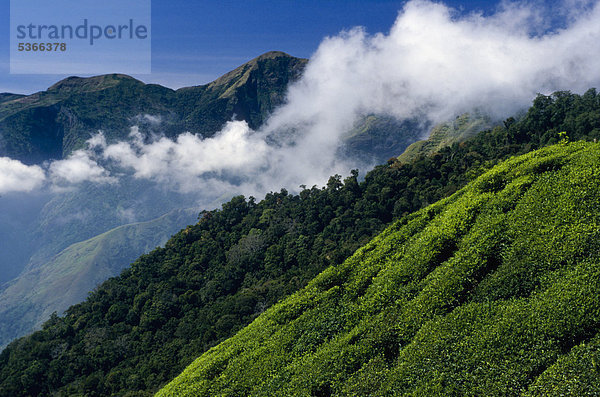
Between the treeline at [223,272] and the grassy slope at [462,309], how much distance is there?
41.4 meters

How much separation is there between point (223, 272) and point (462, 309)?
76.8m

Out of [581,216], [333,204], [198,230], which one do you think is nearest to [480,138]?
[333,204]

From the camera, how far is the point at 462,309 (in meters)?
15.5

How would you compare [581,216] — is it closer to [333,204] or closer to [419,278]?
[419,278]

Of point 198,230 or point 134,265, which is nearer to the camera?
point 134,265

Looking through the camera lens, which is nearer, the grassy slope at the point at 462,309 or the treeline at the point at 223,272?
the grassy slope at the point at 462,309

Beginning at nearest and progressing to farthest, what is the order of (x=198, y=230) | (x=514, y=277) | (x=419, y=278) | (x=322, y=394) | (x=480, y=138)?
(x=514, y=277)
(x=322, y=394)
(x=419, y=278)
(x=480, y=138)
(x=198, y=230)

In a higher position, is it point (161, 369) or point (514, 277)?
point (514, 277)

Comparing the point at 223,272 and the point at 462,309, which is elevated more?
the point at 462,309

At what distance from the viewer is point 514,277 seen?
1526 cm

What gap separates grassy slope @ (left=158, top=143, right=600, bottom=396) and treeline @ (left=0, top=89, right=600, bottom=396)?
136ft

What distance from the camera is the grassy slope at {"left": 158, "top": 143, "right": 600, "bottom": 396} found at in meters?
12.5

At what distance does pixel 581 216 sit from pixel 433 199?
60475mm

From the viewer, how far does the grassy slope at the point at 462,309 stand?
12.5m
